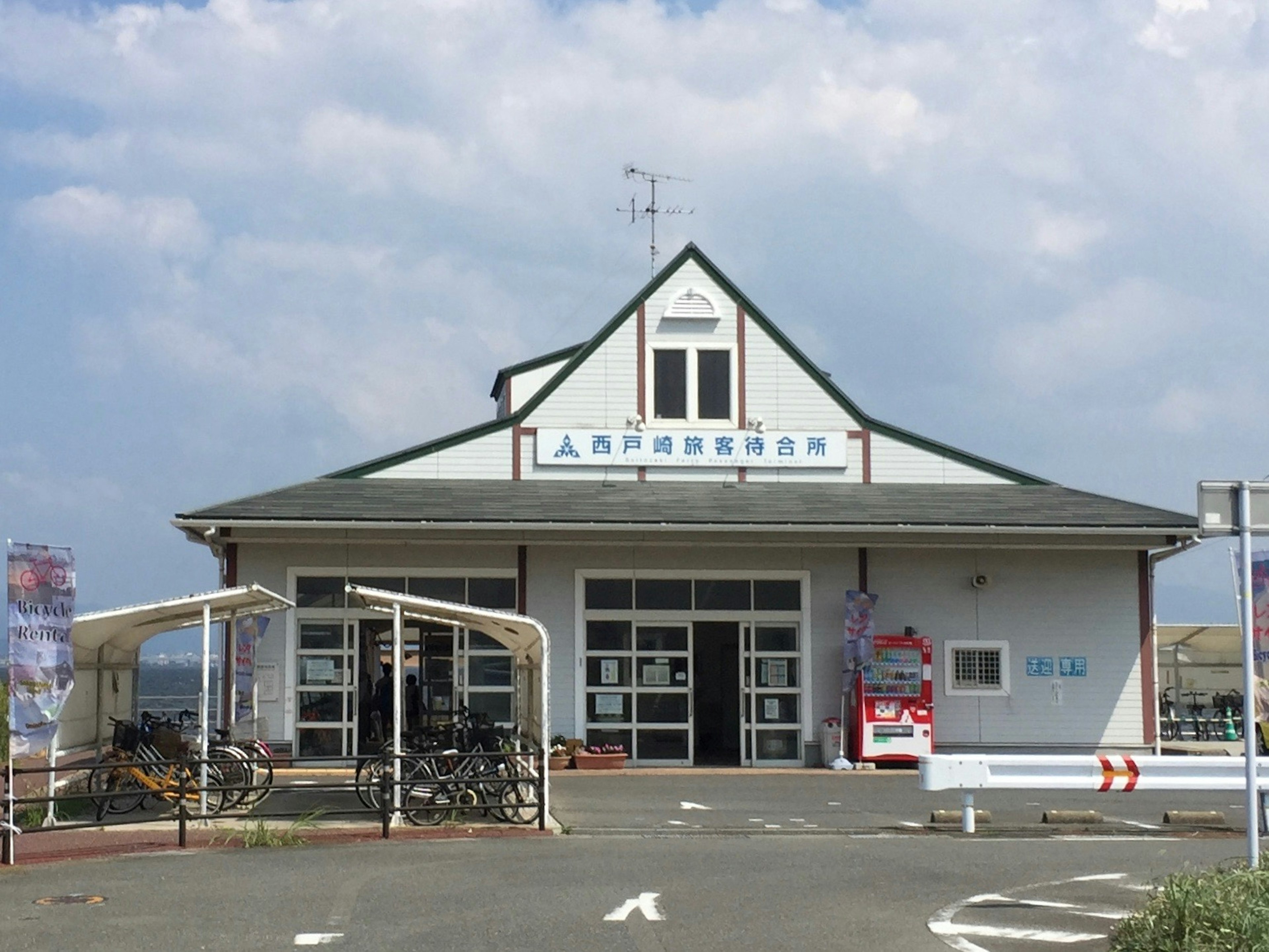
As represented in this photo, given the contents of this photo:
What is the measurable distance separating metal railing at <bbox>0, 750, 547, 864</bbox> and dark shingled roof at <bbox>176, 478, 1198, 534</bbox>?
5.82 meters

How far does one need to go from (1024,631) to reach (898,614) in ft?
6.38

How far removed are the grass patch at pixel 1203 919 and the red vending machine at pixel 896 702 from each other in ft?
45.0

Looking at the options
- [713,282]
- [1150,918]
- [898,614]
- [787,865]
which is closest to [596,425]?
[713,282]

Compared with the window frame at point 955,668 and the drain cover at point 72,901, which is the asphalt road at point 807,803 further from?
the drain cover at point 72,901

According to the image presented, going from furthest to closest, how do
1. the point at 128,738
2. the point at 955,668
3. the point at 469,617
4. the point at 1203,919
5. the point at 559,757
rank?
1. the point at 955,668
2. the point at 559,757
3. the point at 128,738
4. the point at 469,617
5. the point at 1203,919

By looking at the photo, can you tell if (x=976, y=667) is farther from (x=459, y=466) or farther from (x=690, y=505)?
(x=459, y=466)

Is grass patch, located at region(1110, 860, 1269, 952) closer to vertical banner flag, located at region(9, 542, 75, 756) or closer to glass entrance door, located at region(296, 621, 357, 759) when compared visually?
vertical banner flag, located at region(9, 542, 75, 756)

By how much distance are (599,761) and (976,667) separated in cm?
592

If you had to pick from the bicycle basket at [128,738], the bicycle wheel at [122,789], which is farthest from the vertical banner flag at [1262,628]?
the bicycle basket at [128,738]

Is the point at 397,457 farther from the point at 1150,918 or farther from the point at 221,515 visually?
the point at 1150,918

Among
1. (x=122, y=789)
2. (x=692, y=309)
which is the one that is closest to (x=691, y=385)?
(x=692, y=309)

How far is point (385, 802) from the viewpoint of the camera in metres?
14.1

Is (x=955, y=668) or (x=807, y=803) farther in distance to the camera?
(x=955, y=668)

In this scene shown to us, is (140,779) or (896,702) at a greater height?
(896,702)
